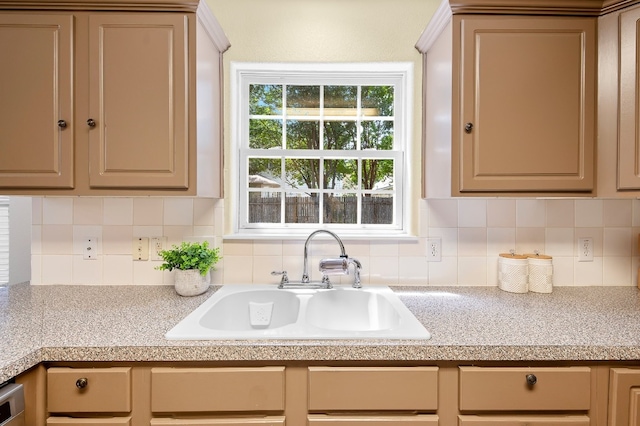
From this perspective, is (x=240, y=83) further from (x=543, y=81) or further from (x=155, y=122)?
Answer: (x=543, y=81)

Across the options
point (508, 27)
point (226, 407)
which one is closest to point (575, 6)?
point (508, 27)

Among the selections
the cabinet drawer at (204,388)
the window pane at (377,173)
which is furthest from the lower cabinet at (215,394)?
the window pane at (377,173)

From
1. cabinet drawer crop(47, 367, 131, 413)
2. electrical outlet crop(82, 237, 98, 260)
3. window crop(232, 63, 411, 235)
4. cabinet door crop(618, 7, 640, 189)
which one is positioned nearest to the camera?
cabinet drawer crop(47, 367, 131, 413)

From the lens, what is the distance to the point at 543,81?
133 cm

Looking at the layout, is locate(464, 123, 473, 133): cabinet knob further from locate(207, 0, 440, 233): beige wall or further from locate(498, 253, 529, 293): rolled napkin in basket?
locate(498, 253, 529, 293): rolled napkin in basket

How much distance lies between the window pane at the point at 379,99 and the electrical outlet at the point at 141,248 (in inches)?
53.9

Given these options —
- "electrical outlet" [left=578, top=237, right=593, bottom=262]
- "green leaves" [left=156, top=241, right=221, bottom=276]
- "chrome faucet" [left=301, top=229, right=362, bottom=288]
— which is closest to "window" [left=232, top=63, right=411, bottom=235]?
"chrome faucet" [left=301, top=229, right=362, bottom=288]

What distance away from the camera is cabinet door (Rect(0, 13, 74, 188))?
1.31 m

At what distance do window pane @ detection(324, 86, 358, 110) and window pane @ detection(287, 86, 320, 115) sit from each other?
0.06 m

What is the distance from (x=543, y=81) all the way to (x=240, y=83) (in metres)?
1.44

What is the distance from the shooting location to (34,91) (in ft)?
4.30

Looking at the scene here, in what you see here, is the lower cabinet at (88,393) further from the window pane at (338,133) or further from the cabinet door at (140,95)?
the window pane at (338,133)

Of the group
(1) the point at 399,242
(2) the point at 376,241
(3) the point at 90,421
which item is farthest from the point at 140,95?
(1) the point at 399,242

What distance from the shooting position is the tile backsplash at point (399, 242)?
5.51 ft
